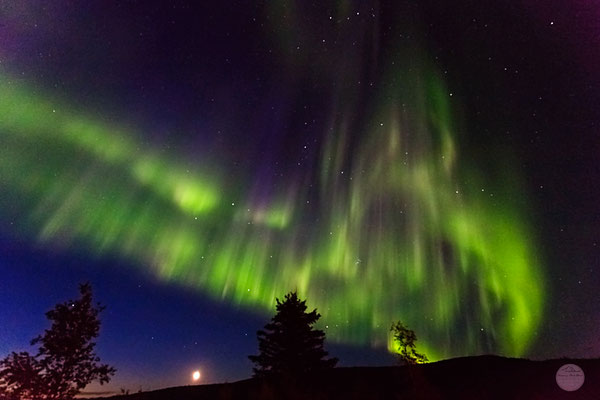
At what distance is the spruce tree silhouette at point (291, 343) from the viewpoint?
4534cm

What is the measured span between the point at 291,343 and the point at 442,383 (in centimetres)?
2314

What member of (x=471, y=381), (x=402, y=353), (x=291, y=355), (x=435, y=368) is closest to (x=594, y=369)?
(x=471, y=381)

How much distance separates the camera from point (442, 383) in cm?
2577

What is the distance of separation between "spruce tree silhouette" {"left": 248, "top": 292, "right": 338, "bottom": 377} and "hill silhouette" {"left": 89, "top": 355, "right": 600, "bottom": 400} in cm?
1412

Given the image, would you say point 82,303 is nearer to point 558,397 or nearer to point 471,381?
point 471,381

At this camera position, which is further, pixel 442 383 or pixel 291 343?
pixel 291 343

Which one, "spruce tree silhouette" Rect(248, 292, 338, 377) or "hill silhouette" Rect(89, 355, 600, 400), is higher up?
"spruce tree silhouette" Rect(248, 292, 338, 377)

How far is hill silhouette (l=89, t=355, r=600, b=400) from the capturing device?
22.3 meters

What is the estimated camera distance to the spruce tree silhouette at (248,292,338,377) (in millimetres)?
45344

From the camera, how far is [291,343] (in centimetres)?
4688

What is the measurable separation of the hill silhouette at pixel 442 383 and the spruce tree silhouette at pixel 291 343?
1412cm

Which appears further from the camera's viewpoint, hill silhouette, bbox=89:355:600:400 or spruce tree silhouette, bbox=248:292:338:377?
spruce tree silhouette, bbox=248:292:338:377

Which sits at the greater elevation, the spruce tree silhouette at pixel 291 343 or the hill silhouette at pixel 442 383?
the spruce tree silhouette at pixel 291 343

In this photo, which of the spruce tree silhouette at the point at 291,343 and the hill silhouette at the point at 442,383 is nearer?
the hill silhouette at the point at 442,383
